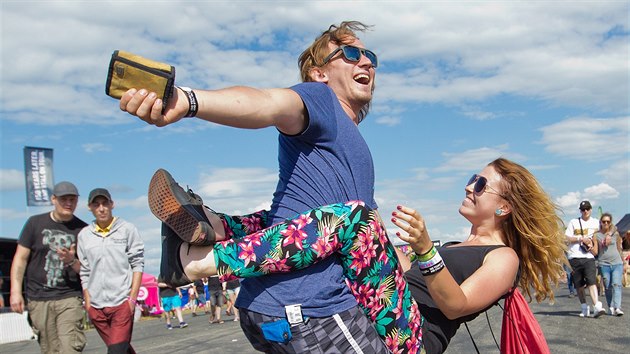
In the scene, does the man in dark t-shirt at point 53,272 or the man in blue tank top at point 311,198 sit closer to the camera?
the man in blue tank top at point 311,198

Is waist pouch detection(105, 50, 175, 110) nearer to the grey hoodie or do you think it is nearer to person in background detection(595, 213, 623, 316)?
the grey hoodie

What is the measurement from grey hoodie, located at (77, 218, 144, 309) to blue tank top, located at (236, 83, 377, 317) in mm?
4468

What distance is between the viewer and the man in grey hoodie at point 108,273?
6930 millimetres

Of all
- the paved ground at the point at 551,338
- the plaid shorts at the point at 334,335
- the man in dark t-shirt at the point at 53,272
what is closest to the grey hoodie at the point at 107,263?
the man in dark t-shirt at the point at 53,272

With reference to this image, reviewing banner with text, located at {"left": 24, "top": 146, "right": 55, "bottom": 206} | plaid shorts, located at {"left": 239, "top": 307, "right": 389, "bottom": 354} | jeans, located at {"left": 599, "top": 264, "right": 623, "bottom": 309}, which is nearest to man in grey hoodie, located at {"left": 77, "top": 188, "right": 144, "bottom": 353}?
plaid shorts, located at {"left": 239, "top": 307, "right": 389, "bottom": 354}

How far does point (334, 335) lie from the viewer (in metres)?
2.66

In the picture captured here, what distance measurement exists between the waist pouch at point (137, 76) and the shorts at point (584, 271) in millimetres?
11736

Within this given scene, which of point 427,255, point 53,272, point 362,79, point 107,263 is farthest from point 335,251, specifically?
point 53,272

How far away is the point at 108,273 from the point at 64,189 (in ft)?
3.20

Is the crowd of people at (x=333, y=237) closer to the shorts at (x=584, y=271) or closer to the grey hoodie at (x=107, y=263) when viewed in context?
the grey hoodie at (x=107, y=263)

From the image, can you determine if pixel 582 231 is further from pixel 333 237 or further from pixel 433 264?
pixel 333 237

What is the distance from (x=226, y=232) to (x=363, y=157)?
2.24ft

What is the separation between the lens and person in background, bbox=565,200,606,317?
12.4 meters

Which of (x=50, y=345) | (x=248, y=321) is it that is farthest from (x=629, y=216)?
(x=248, y=321)
